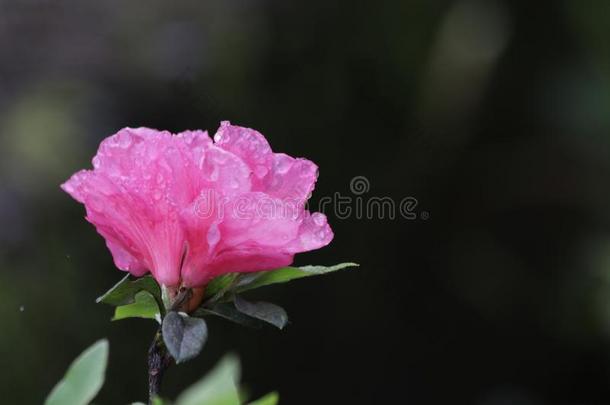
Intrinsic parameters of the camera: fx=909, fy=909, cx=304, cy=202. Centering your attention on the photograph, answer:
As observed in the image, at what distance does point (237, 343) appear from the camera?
2.39 meters

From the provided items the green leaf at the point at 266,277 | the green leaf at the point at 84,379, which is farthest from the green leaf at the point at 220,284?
the green leaf at the point at 84,379

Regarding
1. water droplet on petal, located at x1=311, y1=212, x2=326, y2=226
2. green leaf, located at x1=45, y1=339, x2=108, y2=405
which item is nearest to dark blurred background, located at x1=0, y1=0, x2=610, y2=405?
water droplet on petal, located at x1=311, y1=212, x2=326, y2=226

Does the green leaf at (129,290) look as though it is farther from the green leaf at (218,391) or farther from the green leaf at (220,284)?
the green leaf at (218,391)

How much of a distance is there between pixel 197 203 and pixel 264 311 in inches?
3.5

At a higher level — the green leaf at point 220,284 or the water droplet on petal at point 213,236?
the water droplet on petal at point 213,236

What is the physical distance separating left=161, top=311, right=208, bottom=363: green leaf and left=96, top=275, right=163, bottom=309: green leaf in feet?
0.13

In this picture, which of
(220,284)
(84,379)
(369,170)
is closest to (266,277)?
(220,284)

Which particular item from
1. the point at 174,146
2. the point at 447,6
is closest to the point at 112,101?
the point at 447,6

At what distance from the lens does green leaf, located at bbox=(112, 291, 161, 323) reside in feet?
2.22

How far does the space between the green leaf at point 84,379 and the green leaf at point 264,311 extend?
0.16m

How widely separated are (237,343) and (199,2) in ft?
3.20

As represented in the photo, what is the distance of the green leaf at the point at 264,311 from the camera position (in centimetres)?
64

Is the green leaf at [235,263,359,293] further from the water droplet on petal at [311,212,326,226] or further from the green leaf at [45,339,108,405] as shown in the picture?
the green leaf at [45,339,108,405]

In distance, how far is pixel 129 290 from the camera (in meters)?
0.66
